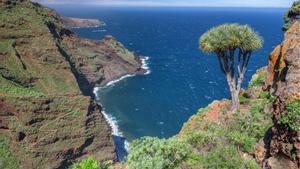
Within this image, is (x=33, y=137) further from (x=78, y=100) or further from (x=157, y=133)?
(x=157, y=133)

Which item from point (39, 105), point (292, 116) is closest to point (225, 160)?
point (292, 116)

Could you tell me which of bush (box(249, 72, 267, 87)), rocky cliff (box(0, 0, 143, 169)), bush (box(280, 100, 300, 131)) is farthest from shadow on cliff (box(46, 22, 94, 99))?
bush (box(280, 100, 300, 131))

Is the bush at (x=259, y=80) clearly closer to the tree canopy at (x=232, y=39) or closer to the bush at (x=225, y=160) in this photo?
the tree canopy at (x=232, y=39)

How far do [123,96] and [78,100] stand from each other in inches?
1542

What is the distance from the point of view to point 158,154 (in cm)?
1905

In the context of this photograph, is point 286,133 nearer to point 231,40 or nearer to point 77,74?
point 231,40

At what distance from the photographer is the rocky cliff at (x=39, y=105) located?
65.8 m

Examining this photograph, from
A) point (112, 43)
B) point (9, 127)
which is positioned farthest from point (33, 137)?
point (112, 43)

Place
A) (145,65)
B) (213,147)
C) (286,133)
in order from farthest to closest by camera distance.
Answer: (145,65), (213,147), (286,133)

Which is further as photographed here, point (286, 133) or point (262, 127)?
point (262, 127)

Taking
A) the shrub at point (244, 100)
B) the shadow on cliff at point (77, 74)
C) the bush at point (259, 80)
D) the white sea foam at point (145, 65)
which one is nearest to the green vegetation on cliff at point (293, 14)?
the bush at point (259, 80)

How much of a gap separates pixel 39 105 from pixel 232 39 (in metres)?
50.3

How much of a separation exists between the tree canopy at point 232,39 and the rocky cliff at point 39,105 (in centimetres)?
4583

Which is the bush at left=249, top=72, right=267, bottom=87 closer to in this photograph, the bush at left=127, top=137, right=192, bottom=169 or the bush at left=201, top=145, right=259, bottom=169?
the bush at left=201, top=145, right=259, bottom=169
